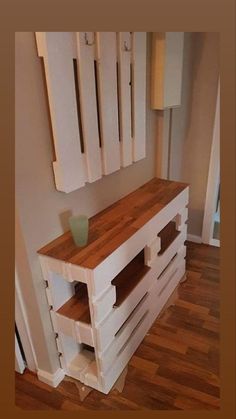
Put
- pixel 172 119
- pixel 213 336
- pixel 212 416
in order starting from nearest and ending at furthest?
pixel 212 416 < pixel 213 336 < pixel 172 119

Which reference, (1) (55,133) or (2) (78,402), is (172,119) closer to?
(1) (55,133)

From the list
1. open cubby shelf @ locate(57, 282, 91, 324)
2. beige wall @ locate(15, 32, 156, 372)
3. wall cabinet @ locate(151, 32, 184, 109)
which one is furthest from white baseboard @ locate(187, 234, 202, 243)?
open cubby shelf @ locate(57, 282, 91, 324)

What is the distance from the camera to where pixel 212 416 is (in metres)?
0.68

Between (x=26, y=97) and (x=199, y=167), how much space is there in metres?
1.71

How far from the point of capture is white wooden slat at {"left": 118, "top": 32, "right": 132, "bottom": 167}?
49.6 inches

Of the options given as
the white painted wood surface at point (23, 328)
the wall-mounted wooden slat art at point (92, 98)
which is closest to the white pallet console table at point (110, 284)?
the white painted wood surface at point (23, 328)

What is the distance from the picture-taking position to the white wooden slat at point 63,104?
95 centimetres

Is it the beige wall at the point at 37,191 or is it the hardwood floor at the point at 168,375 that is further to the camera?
the hardwood floor at the point at 168,375

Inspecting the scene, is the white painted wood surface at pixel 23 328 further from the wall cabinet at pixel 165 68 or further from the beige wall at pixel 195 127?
the beige wall at pixel 195 127

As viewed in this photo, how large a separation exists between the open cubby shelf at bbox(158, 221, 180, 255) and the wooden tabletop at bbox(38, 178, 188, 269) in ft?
0.95

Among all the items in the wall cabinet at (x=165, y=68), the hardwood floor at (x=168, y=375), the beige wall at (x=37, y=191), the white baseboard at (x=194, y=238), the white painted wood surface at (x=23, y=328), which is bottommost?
the hardwood floor at (x=168, y=375)

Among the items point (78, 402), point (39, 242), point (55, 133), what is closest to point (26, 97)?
point (55, 133)

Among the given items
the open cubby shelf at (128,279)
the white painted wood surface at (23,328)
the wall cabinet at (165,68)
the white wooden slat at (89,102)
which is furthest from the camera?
the wall cabinet at (165,68)

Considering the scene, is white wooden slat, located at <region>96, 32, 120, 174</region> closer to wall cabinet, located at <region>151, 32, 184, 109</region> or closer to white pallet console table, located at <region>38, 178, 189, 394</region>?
white pallet console table, located at <region>38, 178, 189, 394</region>
